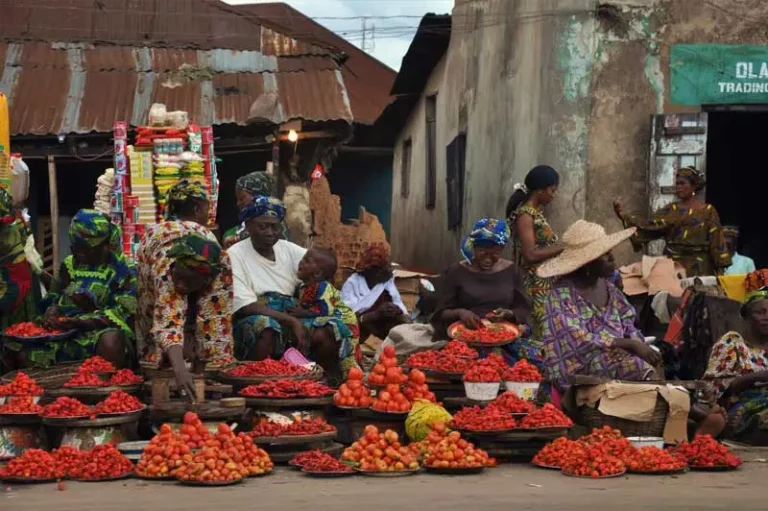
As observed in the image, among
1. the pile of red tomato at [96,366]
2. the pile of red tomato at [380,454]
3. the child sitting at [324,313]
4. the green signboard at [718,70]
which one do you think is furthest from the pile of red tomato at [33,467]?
the green signboard at [718,70]

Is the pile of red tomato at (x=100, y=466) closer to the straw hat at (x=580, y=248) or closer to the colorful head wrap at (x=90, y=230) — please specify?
the colorful head wrap at (x=90, y=230)

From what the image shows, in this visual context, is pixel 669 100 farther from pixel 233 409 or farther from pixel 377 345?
pixel 233 409

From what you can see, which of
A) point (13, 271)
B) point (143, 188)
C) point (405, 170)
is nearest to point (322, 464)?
point (13, 271)

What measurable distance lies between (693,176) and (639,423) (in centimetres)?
366

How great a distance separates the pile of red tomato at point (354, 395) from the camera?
7.43m

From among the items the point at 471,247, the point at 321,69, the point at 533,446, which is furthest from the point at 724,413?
the point at 321,69

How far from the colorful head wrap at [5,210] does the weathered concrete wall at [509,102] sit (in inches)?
194

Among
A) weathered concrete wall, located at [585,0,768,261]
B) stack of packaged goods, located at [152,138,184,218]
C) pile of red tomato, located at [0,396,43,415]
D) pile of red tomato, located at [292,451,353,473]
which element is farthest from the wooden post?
pile of red tomato, located at [292,451,353,473]

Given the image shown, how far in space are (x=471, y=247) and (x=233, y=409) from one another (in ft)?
8.61

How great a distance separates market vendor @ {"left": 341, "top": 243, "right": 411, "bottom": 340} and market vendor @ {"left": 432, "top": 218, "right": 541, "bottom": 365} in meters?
1.58

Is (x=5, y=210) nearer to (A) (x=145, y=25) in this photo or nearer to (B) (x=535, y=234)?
(B) (x=535, y=234)

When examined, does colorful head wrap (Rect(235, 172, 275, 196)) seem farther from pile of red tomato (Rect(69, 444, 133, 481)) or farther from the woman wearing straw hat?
pile of red tomato (Rect(69, 444, 133, 481))

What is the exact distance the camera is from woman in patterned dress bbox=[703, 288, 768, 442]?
780cm

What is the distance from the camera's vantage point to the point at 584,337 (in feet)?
25.5
